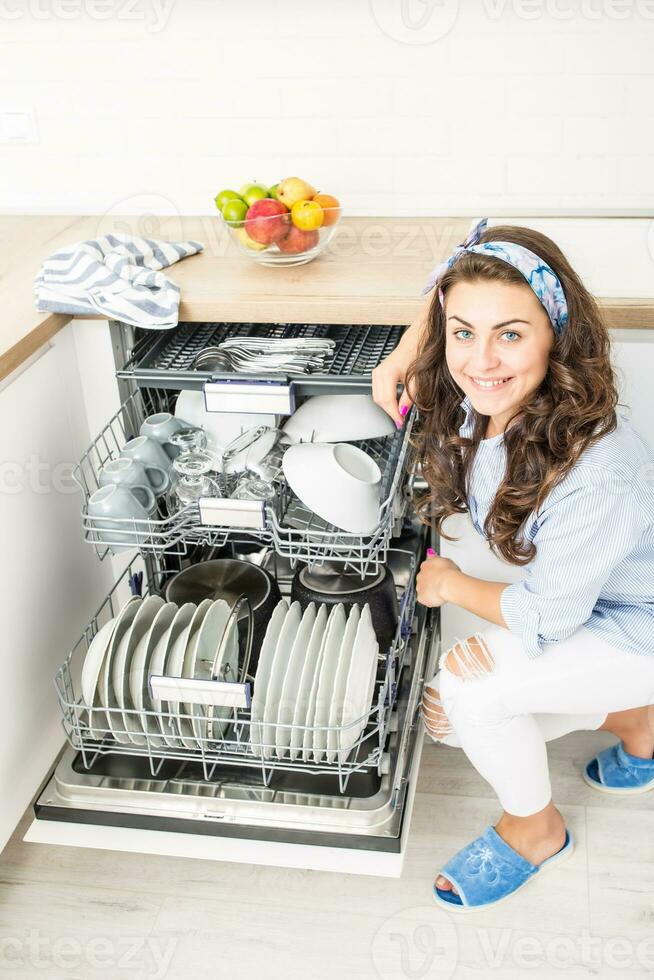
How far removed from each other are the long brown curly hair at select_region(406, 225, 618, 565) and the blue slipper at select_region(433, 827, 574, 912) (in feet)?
1.59

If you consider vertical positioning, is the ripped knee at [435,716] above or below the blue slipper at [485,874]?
above

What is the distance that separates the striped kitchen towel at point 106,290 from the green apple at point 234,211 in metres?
0.17

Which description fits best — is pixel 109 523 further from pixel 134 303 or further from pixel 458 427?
pixel 458 427

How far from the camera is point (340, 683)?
1.46 metres

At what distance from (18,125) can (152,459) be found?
0.95 metres

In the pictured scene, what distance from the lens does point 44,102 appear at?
2.06m

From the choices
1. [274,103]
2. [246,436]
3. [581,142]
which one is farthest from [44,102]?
[581,142]

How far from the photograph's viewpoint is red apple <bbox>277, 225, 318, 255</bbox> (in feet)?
5.59

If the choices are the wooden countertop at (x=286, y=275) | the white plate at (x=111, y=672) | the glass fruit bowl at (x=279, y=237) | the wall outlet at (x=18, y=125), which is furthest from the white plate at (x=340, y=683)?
the wall outlet at (x=18, y=125)

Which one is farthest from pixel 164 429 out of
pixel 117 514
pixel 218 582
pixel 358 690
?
pixel 358 690

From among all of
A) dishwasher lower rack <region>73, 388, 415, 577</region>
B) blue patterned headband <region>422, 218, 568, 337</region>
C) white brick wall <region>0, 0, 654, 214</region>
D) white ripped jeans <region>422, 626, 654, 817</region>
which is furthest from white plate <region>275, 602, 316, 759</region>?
white brick wall <region>0, 0, 654, 214</region>

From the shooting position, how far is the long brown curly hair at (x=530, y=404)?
50.6 inches

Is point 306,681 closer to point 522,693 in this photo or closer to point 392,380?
point 522,693

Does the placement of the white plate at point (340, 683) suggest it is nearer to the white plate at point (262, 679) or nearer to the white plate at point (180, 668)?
the white plate at point (262, 679)
